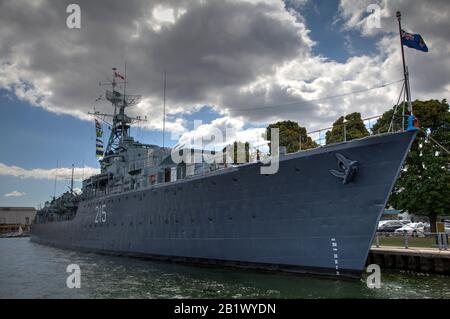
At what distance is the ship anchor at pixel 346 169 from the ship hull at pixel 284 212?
0.53 ft

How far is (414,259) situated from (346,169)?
6.83 meters

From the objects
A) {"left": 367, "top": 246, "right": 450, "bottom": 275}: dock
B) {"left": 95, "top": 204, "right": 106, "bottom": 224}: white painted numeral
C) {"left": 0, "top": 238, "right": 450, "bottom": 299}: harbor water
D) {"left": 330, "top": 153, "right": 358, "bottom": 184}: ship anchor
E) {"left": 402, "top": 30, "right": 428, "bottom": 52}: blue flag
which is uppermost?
{"left": 402, "top": 30, "right": 428, "bottom": 52}: blue flag

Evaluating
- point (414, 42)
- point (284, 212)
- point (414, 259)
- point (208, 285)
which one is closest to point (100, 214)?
point (208, 285)

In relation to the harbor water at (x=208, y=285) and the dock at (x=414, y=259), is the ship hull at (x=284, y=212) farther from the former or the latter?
the dock at (x=414, y=259)

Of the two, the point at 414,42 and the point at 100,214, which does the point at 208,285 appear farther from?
the point at 100,214

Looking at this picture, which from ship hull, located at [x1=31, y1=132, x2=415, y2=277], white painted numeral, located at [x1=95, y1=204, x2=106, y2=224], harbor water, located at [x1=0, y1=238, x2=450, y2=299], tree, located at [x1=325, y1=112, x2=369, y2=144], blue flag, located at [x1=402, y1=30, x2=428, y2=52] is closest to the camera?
harbor water, located at [x1=0, y1=238, x2=450, y2=299]

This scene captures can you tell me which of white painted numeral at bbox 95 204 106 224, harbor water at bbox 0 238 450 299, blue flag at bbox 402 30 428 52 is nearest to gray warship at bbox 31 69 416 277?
harbor water at bbox 0 238 450 299

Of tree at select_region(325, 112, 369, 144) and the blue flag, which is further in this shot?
tree at select_region(325, 112, 369, 144)

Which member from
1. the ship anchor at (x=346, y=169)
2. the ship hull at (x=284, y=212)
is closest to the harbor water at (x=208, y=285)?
the ship hull at (x=284, y=212)

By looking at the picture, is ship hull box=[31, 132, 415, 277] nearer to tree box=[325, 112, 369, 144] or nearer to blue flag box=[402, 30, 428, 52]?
blue flag box=[402, 30, 428, 52]

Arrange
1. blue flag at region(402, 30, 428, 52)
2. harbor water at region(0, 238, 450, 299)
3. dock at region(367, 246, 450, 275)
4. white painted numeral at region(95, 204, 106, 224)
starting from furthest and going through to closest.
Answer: white painted numeral at region(95, 204, 106, 224)
dock at region(367, 246, 450, 275)
blue flag at region(402, 30, 428, 52)
harbor water at region(0, 238, 450, 299)

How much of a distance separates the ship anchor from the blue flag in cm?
415

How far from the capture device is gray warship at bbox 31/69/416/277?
12008 mm
